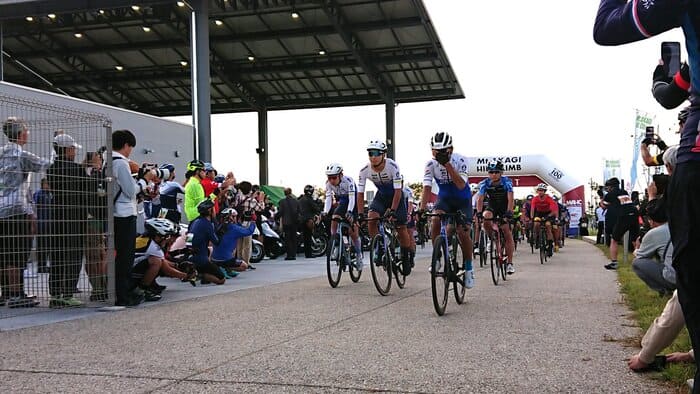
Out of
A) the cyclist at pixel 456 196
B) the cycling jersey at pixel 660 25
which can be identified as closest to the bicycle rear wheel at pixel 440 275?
the cyclist at pixel 456 196

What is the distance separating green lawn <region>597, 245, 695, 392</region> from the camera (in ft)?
12.9

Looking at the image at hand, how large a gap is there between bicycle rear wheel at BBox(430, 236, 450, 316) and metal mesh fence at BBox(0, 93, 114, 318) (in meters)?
3.77

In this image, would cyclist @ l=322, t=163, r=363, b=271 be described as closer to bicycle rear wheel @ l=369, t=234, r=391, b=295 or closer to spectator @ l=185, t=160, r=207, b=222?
bicycle rear wheel @ l=369, t=234, r=391, b=295

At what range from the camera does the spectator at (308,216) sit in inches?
726

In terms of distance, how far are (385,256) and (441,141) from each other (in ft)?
8.07

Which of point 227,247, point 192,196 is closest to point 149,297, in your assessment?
point 227,247

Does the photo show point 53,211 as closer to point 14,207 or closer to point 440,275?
point 14,207

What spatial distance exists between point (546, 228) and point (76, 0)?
19.5 metres

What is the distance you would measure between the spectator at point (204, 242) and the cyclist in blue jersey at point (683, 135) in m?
8.35

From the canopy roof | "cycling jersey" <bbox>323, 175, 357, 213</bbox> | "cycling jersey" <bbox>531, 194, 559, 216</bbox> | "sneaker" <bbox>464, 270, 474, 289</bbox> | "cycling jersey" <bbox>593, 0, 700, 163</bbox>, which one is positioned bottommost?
"sneaker" <bbox>464, 270, 474, 289</bbox>

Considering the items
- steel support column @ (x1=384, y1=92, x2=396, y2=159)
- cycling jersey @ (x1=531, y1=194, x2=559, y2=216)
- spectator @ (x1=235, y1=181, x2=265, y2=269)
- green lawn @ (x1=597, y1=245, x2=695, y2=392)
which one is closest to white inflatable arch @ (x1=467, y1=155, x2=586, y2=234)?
steel support column @ (x1=384, y1=92, x2=396, y2=159)

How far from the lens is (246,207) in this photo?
14.5m

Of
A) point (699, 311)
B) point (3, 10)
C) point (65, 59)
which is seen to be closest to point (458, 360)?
point (699, 311)

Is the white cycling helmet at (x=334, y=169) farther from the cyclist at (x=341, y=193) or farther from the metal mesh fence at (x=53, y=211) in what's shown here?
the metal mesh fence at (x=53, y=211)
